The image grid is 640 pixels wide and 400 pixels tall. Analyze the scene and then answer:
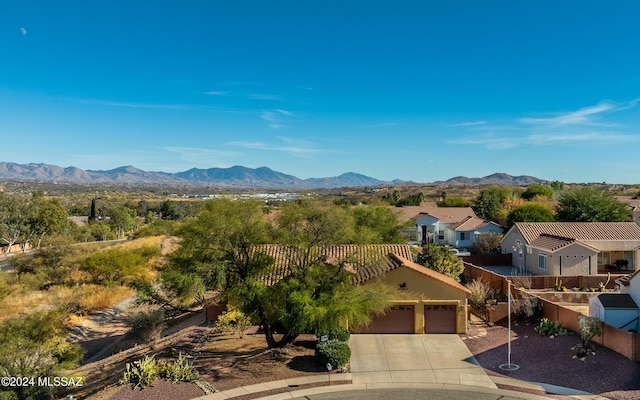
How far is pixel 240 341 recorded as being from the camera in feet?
79.4

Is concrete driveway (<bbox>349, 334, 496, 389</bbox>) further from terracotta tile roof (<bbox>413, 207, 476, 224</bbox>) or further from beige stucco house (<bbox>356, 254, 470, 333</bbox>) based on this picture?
terracotta tile roof (<bbox>413, 207, 476, 224</bbox>)

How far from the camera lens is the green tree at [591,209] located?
162ft

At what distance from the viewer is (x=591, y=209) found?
5025 cm

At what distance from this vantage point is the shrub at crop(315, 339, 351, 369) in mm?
20172

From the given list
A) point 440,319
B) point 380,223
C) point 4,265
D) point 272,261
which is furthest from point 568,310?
point 4,265

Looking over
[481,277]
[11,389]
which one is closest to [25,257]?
[11,389]

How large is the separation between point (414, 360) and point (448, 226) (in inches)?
1685

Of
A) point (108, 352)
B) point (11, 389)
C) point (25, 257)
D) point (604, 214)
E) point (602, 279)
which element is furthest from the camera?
point (604, 214)

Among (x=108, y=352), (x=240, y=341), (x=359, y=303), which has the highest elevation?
(x=359, y=303)

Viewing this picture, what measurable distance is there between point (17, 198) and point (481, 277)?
205 ft

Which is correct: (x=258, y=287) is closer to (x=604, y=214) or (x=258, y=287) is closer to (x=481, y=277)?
(x=481, y=277)

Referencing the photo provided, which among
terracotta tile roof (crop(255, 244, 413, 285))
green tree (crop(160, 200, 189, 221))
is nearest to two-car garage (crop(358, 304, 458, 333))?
terracotta tile roof (crop(255, 244, 413, 285))

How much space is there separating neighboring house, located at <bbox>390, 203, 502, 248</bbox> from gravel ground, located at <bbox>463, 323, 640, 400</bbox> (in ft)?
105

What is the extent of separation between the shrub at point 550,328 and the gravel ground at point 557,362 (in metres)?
0.30
